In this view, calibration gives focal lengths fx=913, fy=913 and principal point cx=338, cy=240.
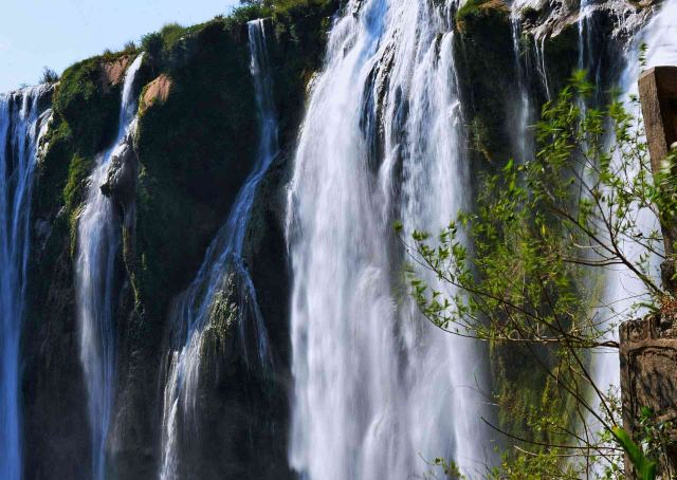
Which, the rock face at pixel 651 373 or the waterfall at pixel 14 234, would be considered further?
Answer: the waterfall at pixel 14 234

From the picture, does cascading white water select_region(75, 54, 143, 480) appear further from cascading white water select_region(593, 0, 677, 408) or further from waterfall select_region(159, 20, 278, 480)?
cascading white water select_region(593, 0, 677, 408)

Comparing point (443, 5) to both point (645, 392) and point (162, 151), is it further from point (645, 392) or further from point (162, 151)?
point (645, 392)

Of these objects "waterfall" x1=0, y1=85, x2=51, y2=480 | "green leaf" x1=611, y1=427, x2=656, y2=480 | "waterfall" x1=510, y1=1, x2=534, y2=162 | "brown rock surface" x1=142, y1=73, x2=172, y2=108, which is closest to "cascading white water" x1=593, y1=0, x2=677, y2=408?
"waterfall" x1=510, y1=1, x2=534, y2=162

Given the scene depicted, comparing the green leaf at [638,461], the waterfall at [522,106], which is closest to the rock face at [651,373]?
the green leaf at [638,461]

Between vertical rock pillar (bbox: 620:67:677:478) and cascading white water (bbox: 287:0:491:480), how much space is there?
7.95 m

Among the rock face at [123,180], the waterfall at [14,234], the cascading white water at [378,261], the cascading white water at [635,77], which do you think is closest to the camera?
the cascading white water at [635,77]

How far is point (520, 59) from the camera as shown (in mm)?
14352

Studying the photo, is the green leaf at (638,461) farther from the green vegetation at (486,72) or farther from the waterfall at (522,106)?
the green vegetation at (486,72)

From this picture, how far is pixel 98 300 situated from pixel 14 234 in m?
4.43

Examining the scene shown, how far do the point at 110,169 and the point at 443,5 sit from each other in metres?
9.12

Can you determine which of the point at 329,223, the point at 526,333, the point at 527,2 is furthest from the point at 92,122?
the point at 526,333

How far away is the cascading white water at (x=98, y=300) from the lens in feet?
66.9

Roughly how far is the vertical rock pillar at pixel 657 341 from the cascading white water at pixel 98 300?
53.5ft

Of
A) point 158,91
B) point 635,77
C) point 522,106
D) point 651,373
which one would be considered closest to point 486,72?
point 522,106
